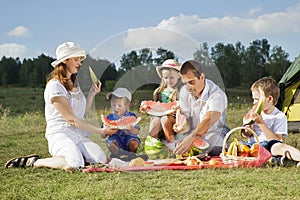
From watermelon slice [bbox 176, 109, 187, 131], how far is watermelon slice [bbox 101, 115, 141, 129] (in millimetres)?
332

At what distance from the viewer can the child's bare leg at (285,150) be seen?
419 centimetres

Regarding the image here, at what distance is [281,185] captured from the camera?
3373 mm

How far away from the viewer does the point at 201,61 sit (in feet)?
13.1

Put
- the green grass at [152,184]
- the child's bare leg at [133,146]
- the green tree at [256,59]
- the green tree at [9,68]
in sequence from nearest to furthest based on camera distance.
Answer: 1. the green grass at [152,184]
2. the child's bare leg at [133,146]
3. the green tree at [256,59]
4. the green tree at [9,68]

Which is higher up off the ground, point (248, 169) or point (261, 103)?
point (261, 103)

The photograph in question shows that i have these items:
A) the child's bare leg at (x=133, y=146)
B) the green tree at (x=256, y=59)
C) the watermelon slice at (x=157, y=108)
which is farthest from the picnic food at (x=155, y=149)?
the green tree at (x=256, y=59)

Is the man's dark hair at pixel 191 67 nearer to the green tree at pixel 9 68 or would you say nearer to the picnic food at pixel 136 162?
the picnic food at pixel 136 162

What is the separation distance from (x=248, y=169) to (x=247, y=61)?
42.5 ft

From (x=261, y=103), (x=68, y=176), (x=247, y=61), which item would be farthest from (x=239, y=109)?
(x=68, y=176)

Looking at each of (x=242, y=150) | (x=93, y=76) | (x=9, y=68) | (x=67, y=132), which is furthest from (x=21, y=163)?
(x=9, y=68)

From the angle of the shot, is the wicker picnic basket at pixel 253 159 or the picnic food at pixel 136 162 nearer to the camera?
the wicker picnic basket at pixel 253 159

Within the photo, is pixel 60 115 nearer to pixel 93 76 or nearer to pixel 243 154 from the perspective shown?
pixel 93 76

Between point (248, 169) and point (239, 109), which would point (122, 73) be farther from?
point (239, 109)

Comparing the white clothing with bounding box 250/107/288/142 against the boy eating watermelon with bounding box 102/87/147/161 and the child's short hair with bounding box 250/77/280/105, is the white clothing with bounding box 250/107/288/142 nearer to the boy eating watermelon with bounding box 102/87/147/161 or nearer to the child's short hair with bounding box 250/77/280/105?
the child's short hair with bounding box 250/77/280/105
